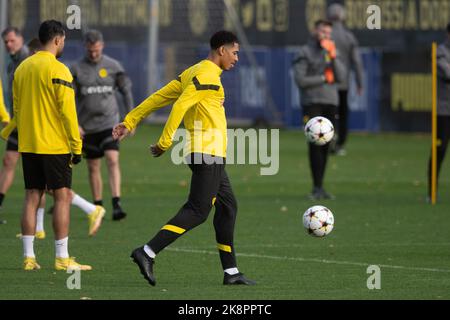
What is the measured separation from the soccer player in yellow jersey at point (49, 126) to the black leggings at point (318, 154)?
7.06m

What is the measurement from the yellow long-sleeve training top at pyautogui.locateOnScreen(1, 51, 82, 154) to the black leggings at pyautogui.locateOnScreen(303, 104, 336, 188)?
717cm

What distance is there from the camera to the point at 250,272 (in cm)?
1201

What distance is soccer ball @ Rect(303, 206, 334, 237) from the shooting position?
12383 millimetres

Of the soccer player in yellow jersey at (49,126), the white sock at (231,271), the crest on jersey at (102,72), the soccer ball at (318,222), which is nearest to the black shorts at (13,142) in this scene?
the crest on jersey at (102,72)

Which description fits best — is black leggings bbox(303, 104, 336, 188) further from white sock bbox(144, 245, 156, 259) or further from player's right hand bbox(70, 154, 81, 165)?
white sock bbox(144, 245, 156, 259)

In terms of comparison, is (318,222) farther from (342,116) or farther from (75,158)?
(342,116)

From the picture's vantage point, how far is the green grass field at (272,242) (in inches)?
429

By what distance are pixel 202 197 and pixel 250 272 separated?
1.33m

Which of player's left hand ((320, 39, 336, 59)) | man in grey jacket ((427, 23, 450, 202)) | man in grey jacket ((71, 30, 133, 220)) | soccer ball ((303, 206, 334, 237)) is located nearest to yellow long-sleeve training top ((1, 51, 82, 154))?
soccer ball ((303, 206, 334, 237))

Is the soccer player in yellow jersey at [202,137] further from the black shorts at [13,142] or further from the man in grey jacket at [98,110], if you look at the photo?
the man in grey jacket at [98,110]

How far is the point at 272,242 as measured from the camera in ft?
46.9

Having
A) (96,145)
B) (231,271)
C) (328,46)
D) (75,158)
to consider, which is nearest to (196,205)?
(231,271)

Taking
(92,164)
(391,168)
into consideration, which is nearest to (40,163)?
(92,164)
